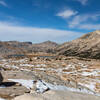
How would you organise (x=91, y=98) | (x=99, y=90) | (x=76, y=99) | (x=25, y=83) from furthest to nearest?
(x=99, y=90) → (x=25, y=83) → (x=91, y=98) → (x=76, y=99)

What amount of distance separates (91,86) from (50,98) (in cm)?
1266

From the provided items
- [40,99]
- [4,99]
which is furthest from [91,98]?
[4,99]

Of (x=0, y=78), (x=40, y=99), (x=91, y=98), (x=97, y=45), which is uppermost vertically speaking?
(x=97, y=45)

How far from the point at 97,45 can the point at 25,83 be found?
525 feet

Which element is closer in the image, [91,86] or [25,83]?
[25,83]

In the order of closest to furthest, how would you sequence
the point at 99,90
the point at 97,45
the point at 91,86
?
the point at 99,90
the point at 91,86
the point at 97,45

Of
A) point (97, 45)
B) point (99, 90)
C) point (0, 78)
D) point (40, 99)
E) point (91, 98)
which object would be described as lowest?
point (99, 90)

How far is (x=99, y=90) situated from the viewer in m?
18.0

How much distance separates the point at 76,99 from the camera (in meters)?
10.2

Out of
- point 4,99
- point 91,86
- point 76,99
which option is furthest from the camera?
point 91,86

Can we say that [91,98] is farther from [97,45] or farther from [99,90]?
[97,45]

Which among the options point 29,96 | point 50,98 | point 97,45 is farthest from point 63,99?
point 97,45

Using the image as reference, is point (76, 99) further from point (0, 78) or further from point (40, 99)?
point (0, 78)

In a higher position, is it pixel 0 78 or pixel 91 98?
pixel 0 78
